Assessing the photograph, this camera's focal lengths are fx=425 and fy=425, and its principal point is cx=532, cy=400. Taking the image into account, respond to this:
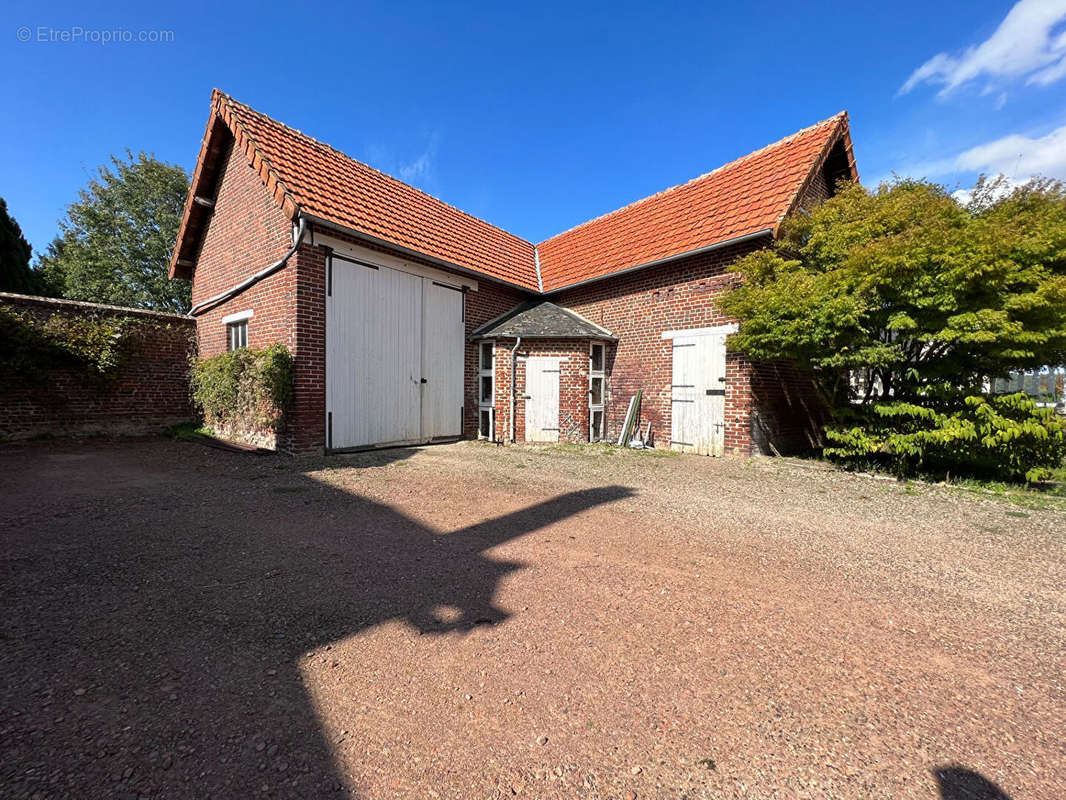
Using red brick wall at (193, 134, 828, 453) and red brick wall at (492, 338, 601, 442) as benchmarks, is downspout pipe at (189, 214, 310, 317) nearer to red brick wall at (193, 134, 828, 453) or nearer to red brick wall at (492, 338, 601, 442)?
red brick wall at (193, 134, 828, 453)

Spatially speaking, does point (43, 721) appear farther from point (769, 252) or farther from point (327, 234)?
point (769, 252)

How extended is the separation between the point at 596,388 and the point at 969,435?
6597 millimetres

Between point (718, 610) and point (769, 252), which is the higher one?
point (769, 252)

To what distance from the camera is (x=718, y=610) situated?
2.63 meters

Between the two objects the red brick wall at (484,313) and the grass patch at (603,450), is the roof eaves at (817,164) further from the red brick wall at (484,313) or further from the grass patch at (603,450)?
the grass patch at (603,450)

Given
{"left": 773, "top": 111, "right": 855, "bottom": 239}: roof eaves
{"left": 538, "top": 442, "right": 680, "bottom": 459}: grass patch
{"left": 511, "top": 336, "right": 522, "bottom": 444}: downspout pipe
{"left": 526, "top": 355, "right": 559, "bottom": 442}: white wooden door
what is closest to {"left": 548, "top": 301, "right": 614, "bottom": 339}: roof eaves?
{"left": 526, "top": 355, "right": 559, "bottom": 442}: white wooden door

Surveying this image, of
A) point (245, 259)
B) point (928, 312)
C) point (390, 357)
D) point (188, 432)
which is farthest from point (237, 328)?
point (928, 312)

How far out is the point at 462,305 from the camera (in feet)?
33.9

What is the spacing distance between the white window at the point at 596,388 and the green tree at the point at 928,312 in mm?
3920

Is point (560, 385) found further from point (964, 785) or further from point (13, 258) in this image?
Answer: point (13, 258)

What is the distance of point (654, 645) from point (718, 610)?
617 mm

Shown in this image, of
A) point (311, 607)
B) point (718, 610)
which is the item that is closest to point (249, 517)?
point (311, 607)

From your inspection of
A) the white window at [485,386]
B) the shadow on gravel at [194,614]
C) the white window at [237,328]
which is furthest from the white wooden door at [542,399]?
the white window at [237,328]

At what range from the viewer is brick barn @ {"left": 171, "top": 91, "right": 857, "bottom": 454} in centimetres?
784
